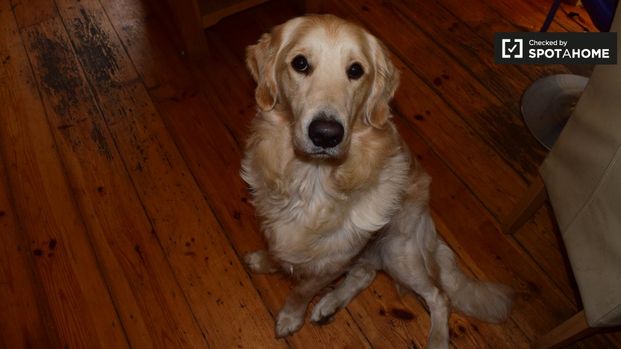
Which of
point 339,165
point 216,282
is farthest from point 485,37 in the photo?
point 216,282

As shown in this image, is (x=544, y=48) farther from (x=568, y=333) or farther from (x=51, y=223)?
(x=51, y=223)

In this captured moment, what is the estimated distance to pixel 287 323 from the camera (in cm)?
212

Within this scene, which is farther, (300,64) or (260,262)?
(260,262)

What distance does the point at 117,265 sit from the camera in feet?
7.66

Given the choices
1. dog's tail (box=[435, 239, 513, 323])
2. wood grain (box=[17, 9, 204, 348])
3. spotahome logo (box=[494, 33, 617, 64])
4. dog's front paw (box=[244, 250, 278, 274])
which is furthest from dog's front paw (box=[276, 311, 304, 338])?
spotahome logo (box=[494, 33, 617, 64])

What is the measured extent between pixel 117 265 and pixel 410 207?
1484 mm

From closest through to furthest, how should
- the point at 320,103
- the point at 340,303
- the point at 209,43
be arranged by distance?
the point at 320,103 < the point at 340,303 < the point at 209,43

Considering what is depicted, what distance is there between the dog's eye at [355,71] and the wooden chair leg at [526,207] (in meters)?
1.01

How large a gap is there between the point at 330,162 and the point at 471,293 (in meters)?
0.96

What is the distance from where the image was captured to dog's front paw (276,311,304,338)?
2118 millimetres

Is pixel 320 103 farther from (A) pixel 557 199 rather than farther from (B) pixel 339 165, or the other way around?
(A) pixel 557 199

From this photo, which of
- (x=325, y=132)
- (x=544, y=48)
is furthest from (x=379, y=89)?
(x=544, y=48)

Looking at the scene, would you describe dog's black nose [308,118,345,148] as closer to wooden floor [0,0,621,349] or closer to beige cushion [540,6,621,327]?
beige cushion [540,6,621,327]

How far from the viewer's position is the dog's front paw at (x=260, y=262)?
2.27 metres
